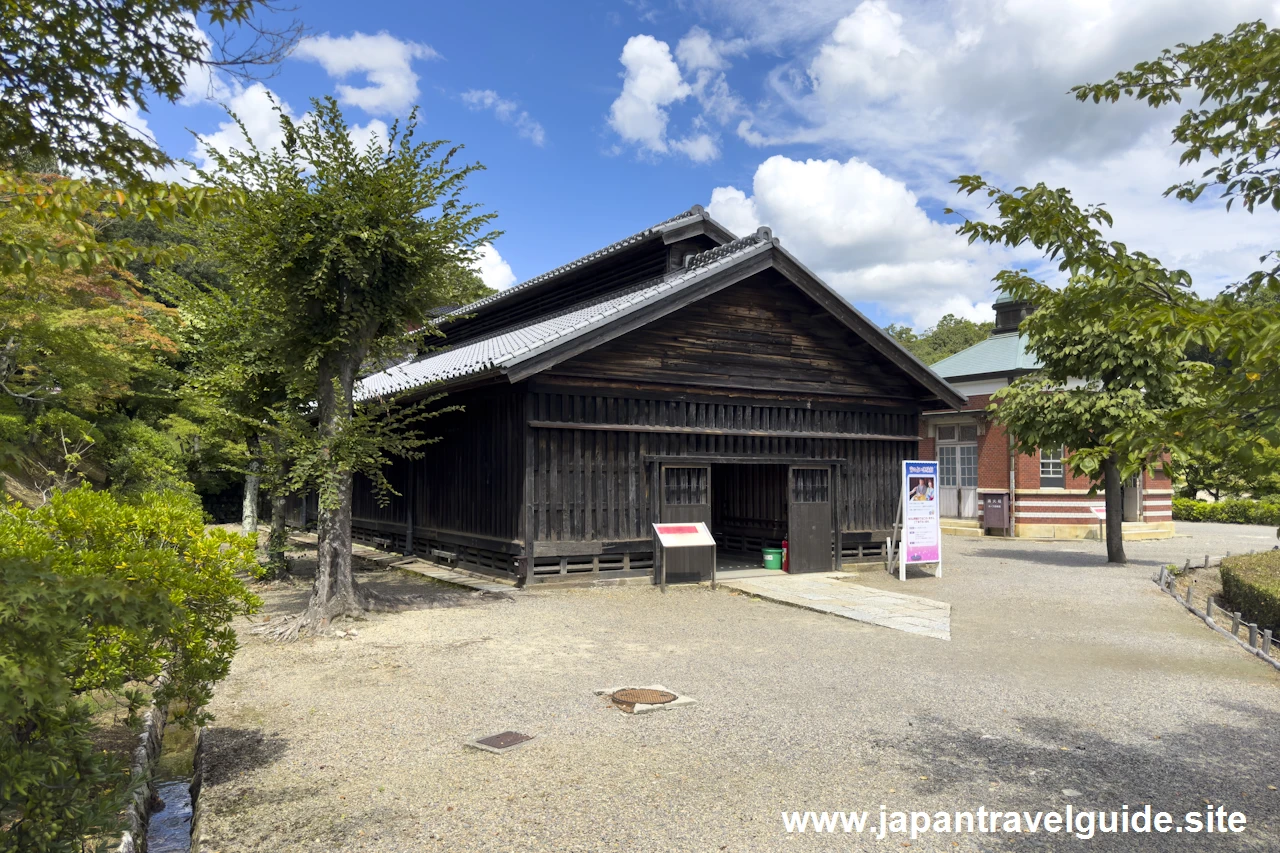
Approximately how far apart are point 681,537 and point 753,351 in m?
4.12

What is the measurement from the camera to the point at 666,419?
1434 centimetres

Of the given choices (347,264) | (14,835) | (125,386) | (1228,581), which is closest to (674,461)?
(347,264)

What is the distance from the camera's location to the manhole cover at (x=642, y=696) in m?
6.98

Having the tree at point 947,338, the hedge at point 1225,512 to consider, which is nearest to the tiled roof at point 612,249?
the hedge at point 1225,512

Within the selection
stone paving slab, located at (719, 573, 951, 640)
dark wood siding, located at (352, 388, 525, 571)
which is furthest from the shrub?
dark wood siding, located at (352, 388, 525, 571)

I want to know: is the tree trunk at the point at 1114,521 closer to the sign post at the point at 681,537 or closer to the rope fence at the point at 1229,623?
the rope fence at the point at 1229,623

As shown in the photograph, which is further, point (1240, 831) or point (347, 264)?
point (347, 264)

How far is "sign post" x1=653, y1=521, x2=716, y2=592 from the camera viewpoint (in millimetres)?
13070

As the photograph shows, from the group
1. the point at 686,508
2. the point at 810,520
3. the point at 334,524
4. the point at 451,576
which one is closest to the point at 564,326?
the point at 686,508

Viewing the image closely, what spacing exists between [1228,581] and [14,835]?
1658cm

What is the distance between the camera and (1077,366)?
18281 millimetres

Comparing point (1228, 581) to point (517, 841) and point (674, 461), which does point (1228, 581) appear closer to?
point (674, 461)

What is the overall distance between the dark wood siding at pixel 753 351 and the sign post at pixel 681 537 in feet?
8.57

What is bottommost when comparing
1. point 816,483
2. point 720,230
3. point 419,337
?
point 816,483
